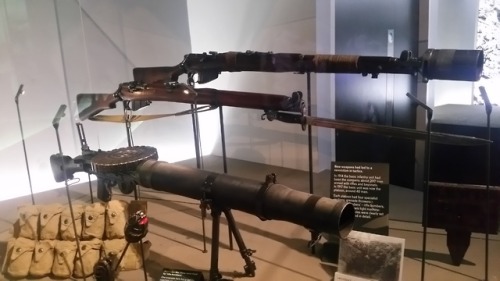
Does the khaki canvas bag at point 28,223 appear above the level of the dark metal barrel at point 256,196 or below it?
below

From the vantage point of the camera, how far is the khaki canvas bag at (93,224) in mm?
2521

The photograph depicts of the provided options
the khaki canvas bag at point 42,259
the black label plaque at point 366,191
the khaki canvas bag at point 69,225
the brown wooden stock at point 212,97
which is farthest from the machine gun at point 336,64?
the khaki canvas bag at point 42,259

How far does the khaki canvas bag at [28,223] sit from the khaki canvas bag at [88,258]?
0.34 metres

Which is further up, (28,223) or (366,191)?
(366,191)

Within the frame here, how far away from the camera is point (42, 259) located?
2488 mm

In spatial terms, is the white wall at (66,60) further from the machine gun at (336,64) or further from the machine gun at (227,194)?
the machine gun at (227,194)

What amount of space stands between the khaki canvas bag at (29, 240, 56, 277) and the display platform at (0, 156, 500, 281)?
0.46 meters

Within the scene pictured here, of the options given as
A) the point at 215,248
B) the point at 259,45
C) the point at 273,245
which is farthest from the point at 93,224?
the point at 259,45

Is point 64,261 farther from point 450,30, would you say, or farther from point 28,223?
point 450,30

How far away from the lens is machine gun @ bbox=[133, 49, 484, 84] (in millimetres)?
1947

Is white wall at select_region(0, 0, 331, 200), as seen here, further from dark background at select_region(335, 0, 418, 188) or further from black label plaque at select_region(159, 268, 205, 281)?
black label plaque at select_region(159, 268, 205, 281)

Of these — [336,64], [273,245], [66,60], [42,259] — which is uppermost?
[66,60]

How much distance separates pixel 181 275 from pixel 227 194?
595 millimetres

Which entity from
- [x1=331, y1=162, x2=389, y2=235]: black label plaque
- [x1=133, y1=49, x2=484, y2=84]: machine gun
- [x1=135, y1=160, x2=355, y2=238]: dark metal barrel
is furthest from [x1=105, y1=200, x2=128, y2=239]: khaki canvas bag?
[x1=331, y1=162, x2=389, y2=235]: black label plaque
